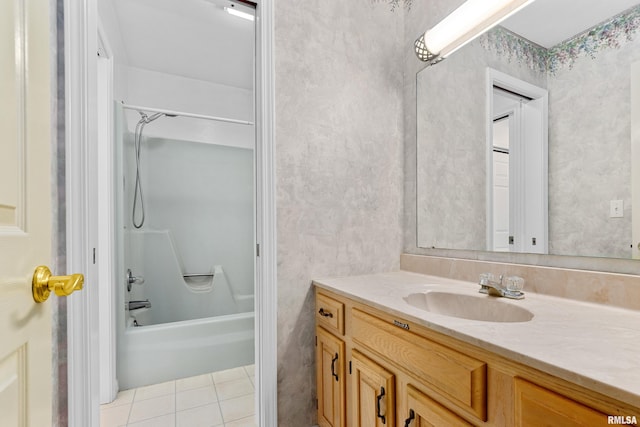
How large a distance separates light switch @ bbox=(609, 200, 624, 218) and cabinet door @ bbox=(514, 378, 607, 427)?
72cm

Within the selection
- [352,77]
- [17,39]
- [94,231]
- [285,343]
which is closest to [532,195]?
[352,77]

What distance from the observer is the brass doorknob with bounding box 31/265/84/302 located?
0.51 m

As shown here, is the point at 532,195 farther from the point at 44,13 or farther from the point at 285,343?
the point at 44,13

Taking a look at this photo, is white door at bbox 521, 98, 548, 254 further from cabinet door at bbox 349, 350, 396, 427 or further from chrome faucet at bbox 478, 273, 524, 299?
cabinet door at bbox 349, 350, 396, 427

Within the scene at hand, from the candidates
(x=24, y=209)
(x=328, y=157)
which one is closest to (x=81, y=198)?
(x=24, y=209)

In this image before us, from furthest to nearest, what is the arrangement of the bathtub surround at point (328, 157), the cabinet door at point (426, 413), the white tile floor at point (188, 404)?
the white tile floor at point (188, 404) → the bathtub surround at point (328, 157) → the cabinet door at point (426, 413)

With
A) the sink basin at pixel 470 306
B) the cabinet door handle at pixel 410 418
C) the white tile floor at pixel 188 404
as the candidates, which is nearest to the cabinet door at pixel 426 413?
the cabinet door handle at pixel 410 418

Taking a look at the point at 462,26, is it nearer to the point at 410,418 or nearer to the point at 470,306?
the point at 470,306

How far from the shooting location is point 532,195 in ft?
3.93

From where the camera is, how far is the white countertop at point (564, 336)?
514 millimetres

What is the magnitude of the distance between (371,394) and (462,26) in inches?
61.3

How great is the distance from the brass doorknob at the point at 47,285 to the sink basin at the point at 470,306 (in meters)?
0.98

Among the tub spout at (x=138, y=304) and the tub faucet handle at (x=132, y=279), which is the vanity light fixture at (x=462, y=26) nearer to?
the tub faucet handle at (x=132, y=279)

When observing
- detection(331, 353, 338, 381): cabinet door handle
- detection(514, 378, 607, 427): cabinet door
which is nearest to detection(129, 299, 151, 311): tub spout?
detection(331, 353, 338, 381): cabinet door handle
